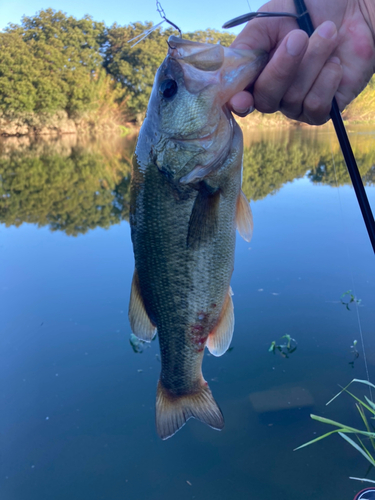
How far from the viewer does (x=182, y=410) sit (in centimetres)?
191

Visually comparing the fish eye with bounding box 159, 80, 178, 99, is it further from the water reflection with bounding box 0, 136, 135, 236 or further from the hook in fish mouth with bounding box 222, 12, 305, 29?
the water reflection with bounding box 0, 136, 135, 236

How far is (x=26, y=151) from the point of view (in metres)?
25.2

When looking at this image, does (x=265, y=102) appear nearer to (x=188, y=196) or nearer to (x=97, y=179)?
(x=188, y=196)

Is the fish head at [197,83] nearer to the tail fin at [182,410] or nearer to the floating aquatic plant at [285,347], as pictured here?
the tail fin at [182,410]

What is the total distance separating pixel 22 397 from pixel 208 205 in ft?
12.9

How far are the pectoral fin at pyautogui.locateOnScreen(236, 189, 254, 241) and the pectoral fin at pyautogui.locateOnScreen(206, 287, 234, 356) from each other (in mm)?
313

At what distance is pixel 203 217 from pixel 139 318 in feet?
2.02

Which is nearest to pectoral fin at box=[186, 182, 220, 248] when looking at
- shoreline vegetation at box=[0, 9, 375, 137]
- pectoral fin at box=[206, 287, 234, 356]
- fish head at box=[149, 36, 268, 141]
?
fish head at box=[149, 36, 268, 141]

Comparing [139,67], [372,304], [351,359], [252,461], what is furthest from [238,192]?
[139,67]

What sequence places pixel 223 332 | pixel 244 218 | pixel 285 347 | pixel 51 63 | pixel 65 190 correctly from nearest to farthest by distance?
pixel 244 218, pixel 223 332, pixel 285 347, pixel 65 190, pixel 51 63

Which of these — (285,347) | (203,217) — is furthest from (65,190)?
(203,217)

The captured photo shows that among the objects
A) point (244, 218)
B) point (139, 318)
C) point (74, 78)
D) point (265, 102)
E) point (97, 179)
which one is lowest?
point (139, 318)

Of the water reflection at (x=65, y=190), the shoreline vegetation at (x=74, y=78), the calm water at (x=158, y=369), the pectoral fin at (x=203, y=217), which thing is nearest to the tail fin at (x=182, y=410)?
the pectoral fin at (x=203, y=217)

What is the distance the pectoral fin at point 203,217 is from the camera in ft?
5.21
